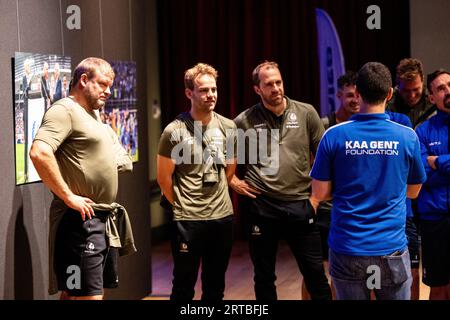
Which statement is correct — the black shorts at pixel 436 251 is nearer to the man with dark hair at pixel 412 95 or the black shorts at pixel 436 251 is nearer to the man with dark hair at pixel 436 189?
the man with dark hair at pixel 436 189

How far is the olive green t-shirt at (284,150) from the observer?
452 centimetres

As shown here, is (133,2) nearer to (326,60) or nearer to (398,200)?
(326,60)

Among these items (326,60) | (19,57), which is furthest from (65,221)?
(326,60)

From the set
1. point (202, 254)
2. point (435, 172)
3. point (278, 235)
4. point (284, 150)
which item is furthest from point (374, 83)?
point (202, 254)

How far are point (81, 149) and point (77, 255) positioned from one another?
540 mm

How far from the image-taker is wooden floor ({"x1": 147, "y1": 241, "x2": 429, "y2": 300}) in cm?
601

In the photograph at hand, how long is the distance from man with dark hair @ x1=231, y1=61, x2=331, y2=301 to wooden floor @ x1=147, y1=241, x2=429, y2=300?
51.3 inches

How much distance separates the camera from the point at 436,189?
429 centimetres

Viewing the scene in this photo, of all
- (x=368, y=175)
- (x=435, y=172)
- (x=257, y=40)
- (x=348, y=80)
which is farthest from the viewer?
(x=257, y=40)

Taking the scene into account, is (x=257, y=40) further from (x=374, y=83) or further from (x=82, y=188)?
(x=374, y=83)

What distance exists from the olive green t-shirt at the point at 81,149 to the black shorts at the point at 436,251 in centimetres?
184

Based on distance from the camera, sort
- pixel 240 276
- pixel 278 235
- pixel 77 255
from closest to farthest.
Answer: pixel 77 255 → pixel 278 235 → pixel 240 276
